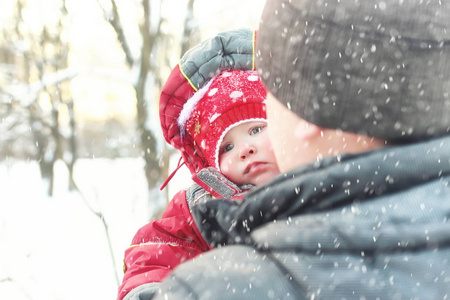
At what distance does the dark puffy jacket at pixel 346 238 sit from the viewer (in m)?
0.78

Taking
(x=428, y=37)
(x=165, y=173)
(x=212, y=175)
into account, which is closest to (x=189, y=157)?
(x=212, y=175)

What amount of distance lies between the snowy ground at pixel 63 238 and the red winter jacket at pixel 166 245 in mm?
2810

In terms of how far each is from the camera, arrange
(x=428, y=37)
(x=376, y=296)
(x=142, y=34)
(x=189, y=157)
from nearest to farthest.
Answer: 1. (x=376, y=296)
2. (x=428, y=37)
3. (x=189, y=157)
4. (x=142, y=34)

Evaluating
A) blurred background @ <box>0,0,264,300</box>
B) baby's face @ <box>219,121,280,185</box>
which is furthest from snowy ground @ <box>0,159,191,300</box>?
baby's face @ <box>219,121,280,185</box>

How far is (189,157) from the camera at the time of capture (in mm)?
2506

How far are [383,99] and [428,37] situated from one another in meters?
0.15

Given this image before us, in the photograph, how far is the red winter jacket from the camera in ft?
6.58

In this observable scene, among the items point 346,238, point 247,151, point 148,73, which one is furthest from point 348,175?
point 148,73

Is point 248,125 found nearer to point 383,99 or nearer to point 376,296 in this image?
point 383,99

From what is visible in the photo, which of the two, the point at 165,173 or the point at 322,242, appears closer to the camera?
the point at 322,242

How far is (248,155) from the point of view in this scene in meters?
2.20

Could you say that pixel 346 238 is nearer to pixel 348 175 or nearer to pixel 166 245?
pixel 348 175

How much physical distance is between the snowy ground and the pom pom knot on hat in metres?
4.21

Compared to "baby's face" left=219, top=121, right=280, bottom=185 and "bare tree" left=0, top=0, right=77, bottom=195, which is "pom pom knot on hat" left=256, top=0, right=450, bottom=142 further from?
"bare tree" left=0, top=0, right=77, bottom=195
